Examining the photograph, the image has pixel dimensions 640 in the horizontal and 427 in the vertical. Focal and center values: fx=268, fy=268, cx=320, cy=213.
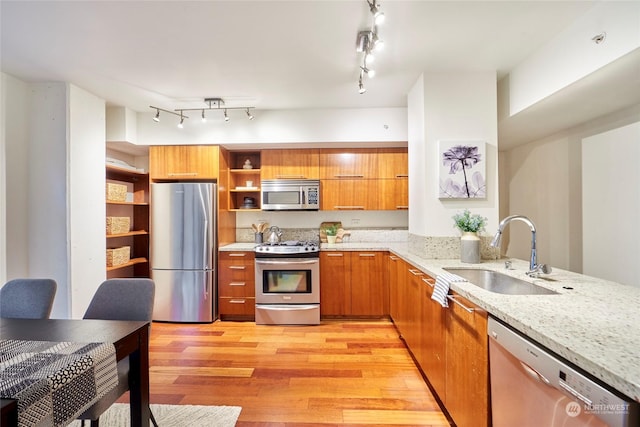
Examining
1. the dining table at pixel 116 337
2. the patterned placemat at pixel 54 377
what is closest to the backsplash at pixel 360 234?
the dining table at pixel 116 337

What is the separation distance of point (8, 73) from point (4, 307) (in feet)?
6.97

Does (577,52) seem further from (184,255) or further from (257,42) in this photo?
(184,255)

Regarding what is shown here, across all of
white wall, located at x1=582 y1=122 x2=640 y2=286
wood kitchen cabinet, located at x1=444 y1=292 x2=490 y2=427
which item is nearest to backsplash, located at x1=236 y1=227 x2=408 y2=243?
white wall, located at x1=582 y1=122 x2=640 y2=286

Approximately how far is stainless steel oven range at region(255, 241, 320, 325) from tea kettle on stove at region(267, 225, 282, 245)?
350mm

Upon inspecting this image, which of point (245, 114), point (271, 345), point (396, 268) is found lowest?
point (271, 345)

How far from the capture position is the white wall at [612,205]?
2.13 m

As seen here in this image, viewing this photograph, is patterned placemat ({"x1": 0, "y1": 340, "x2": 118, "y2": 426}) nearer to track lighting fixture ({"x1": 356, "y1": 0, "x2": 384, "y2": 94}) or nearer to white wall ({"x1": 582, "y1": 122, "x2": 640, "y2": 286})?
track lighting fixture ({"x1": 356, "y1": 0, "x2": 384, "y2": 94})

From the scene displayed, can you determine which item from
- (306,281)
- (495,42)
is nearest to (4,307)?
(306,281)

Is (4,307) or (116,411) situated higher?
(4,307)

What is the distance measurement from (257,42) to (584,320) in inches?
94.5

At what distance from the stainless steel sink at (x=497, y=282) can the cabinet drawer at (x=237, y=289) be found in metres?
2.26

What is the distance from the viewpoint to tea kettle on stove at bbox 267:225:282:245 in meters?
3.57

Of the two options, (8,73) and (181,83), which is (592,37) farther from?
(8,73)

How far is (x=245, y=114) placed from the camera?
3.33 m
